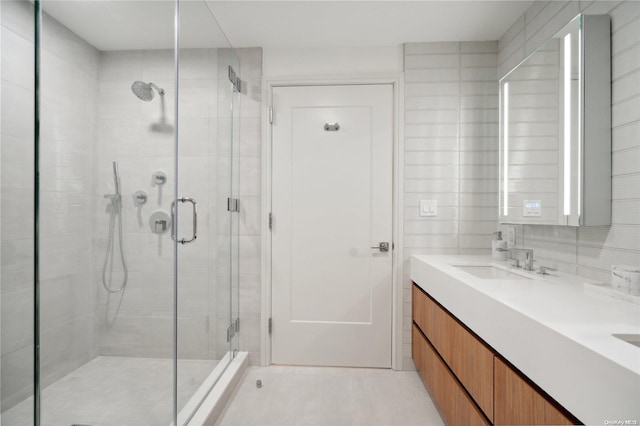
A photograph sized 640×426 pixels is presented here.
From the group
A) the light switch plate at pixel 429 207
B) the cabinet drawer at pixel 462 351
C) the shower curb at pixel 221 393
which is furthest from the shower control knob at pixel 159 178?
the light switch plate at pixel 429 207

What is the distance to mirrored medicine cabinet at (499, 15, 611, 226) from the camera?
4.56ft

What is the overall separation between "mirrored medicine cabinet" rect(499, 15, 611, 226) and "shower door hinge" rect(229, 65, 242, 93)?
5.77 ft

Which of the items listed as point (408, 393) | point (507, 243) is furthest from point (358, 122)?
point (408, 393)

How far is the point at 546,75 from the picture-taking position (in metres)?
1.64

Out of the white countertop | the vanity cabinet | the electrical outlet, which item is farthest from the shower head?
the electrical outlet

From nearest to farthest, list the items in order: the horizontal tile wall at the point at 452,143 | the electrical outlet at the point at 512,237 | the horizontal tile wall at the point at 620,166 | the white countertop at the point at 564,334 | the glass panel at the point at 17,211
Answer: the white countertop at the point at 564,334
the glass panel at the point at 17,211
the horizontal tile wall at the point at 620,166
the electrical outlet at the point at 512,237
the horizontal tile wall at the point at 452,143

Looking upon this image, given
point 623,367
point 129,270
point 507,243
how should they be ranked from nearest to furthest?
point 623,367
point 129,270
point 507,243

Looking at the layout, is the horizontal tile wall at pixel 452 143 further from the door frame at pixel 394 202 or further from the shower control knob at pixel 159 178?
the shower control knob at pixel 159 178

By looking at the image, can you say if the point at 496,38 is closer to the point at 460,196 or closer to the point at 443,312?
the point at 460,196

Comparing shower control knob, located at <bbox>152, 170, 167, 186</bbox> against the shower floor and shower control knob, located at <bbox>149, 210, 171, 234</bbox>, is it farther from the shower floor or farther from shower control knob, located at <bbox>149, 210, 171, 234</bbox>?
the shower floor

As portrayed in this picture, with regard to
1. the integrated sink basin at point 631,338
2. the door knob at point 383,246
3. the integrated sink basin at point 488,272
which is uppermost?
the door knob at point 383,246

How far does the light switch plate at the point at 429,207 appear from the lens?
234cm

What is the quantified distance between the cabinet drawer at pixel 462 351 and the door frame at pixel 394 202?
374mm

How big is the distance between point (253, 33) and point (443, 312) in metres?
2.12
